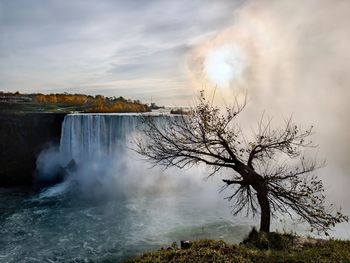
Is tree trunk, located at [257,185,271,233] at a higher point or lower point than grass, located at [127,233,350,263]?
higher

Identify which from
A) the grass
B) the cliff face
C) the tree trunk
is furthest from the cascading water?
the grass

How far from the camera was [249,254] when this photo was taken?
762 cm

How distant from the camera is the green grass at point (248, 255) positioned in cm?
704

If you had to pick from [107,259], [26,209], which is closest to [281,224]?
[107,259]

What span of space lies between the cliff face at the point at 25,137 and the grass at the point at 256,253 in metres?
24.5

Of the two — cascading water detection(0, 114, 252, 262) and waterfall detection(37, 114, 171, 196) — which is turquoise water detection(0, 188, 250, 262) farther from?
waterfall detection(37, 114, 171, 196)

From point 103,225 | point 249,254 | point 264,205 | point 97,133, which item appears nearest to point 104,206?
point 103,225

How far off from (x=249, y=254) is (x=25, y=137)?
27405 millimetres

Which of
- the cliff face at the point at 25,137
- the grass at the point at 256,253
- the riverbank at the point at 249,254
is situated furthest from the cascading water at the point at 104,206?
the riverbank at the point at 249,254

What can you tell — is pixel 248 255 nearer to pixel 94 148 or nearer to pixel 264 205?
pixel 264 205

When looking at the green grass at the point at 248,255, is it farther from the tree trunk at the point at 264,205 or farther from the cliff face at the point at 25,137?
the cliff face at the point at 25,137

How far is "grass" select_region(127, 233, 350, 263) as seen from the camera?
7.09 meters

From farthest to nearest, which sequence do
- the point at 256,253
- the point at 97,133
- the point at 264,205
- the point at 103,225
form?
the point at 97,133, the point at 103,225, the point at 264,205, the point at 256,253

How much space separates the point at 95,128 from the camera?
28.6m
